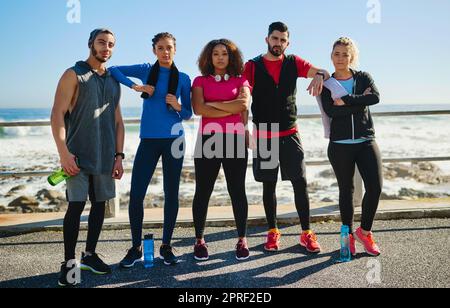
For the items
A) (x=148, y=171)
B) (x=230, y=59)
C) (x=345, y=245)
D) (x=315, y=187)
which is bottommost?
(x=315, y=187)

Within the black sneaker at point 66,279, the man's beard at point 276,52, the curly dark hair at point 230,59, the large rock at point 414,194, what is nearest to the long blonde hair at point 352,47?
the man's beard at point 276,52

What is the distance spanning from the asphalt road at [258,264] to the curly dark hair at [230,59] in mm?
1502

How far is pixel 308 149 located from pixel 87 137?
1781cm

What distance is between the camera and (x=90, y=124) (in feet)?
10.3

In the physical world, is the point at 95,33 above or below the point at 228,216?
above

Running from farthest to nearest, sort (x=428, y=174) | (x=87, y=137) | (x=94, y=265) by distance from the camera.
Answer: (x=428, y=174) → (x=94, y=265) → (x=87, y=137)

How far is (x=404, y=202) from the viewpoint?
17.0ft

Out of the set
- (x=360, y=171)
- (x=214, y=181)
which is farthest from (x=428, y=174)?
(x=214, y=181)

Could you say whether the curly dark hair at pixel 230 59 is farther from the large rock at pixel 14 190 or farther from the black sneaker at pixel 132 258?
the large rock at pixel 14 190

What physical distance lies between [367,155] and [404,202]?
197cm

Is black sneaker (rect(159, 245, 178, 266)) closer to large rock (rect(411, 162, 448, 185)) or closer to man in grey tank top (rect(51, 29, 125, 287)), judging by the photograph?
man in grey tank top (rect(51, 29, 125, 287))

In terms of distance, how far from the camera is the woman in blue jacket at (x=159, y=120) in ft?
11.0

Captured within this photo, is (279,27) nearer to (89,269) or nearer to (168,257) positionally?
(168,257)

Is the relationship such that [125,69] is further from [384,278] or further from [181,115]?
[384,278]
